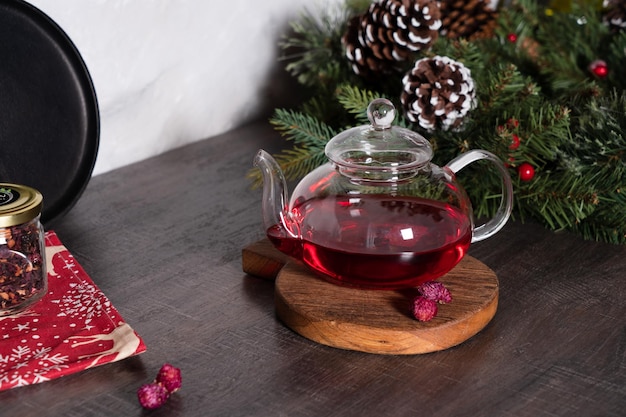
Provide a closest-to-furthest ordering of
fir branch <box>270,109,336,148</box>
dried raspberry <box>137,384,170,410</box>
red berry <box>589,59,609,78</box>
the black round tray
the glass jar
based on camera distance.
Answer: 1. dried raspberry <box>137,384,170,410</box>
2. the glass jar
3. the black round tray
4. fir branch <box>270,109,336,148</box>
5. red berry <box>589,59,609,78</box>

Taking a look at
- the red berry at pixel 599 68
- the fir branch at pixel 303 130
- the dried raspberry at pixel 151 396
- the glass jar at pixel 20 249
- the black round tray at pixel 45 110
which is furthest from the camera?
the red berry at pixel 599 68

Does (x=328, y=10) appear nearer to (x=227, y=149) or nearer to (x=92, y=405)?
(x=227, y=149)

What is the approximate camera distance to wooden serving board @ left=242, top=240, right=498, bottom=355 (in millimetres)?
660

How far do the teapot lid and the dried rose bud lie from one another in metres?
0.11

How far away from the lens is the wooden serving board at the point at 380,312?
2.17ft

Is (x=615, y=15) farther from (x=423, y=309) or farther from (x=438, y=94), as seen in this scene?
(x=423, y=309)

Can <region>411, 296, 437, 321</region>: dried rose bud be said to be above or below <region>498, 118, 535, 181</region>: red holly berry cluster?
below

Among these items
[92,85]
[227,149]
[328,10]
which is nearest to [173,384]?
[92,85]

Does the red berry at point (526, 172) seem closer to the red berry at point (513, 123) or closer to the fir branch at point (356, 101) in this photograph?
the red berry at point (513, 123)

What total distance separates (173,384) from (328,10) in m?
0.87

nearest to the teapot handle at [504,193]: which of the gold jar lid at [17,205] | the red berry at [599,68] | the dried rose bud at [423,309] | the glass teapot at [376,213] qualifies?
the glass teapot at [376,213]

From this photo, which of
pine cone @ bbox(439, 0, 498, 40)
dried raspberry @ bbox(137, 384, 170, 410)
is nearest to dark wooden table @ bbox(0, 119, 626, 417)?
dried raspberry @ bbox(137, 384, 170, 410)

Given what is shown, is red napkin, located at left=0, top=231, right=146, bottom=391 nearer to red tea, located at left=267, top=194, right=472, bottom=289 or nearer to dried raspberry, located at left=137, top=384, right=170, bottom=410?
dried raspberry, located at left=137, top=384, right=170, bottom=410

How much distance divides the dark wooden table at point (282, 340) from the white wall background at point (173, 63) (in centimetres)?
16
